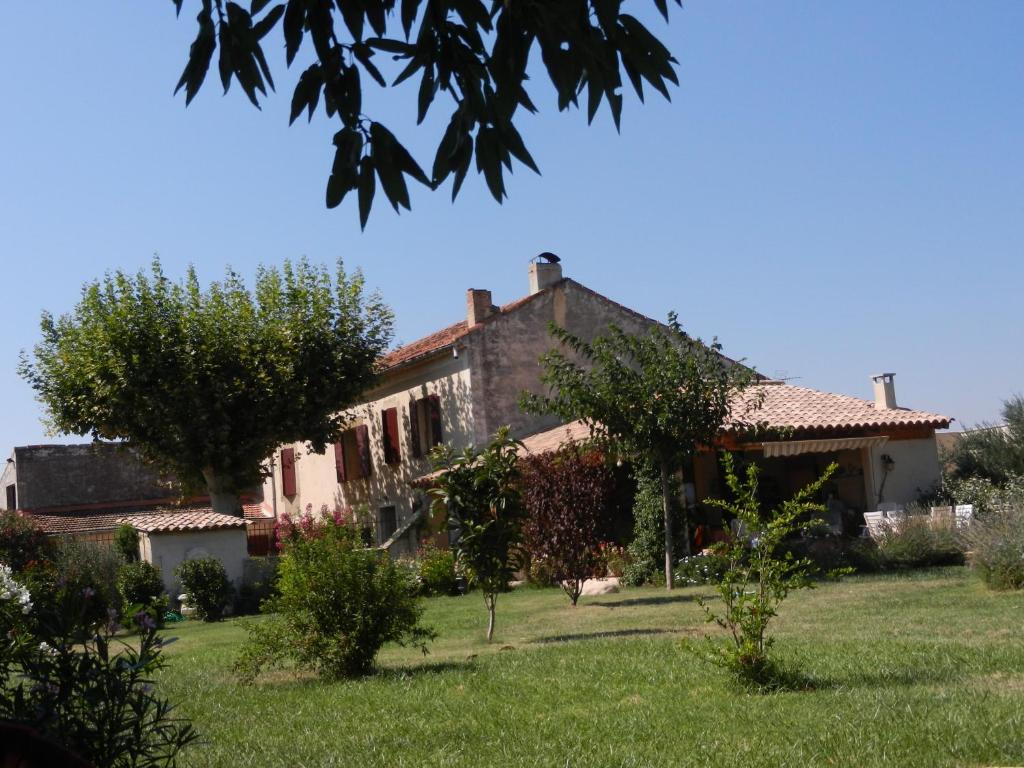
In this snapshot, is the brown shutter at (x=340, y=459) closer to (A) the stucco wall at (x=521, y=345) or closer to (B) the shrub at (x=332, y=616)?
(A) the stucco wall at (x=521, y=345)

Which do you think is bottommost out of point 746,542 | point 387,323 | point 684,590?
point 684,590

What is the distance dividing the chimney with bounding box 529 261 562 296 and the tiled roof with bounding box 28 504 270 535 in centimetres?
980

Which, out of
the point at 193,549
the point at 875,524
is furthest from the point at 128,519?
the point at 875,524

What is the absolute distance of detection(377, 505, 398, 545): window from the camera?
35.3 meters

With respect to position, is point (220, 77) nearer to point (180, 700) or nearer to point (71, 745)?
point (71, 745)

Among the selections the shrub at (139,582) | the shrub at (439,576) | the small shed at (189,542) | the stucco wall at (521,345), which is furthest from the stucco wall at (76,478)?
the shrub at (439,576)

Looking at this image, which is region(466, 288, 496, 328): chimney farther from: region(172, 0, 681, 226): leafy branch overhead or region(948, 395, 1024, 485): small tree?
region(172, 0, 681, 226): leafy branch overhead

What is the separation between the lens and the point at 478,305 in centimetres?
3116

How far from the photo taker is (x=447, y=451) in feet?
48.4

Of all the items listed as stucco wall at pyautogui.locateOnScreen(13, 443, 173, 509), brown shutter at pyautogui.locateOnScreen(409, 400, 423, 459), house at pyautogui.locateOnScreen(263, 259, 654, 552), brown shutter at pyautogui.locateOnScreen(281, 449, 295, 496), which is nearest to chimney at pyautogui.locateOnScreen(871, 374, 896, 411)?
house at pyautogui.locateOnScreen(263, 259, 654, 552)

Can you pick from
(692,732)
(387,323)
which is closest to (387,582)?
(692,732)

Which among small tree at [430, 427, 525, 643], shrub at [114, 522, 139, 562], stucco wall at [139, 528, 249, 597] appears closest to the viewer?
small tree at [430, 427, 525, 643]

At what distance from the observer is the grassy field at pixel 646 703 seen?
21.9 ft

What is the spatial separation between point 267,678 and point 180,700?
163 centimetres
